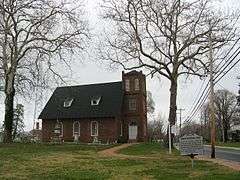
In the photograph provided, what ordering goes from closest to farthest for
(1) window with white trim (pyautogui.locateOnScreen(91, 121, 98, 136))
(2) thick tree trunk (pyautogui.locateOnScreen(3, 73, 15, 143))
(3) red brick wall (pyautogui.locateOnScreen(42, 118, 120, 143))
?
(2) thick tree trunk (pyautogui.locateOnScreen(3, 73, 15, 143)) → (3) red brick wall (pyautogui.locateOnScreen(42, 118, 120, 143)) → (1) window with white trim (pyautogui.locateOnScreen(91, 121, 98, 136))

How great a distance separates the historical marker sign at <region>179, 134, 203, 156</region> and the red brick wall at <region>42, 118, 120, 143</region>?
1624 inches

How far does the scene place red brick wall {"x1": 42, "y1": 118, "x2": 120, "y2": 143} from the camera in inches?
2434

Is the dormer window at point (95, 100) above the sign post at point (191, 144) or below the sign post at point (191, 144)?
above

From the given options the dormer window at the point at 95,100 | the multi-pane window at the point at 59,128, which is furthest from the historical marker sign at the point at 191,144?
the multi-pane window at the point at 59,128

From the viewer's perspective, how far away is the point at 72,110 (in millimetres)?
66250

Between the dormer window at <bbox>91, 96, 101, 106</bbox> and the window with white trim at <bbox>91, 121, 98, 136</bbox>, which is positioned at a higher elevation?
the dormer window at <bbox>91, 96, 101, 106</bbox>

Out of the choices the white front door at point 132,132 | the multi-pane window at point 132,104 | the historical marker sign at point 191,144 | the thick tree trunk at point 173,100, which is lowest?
the historical marker sign at point 191,144

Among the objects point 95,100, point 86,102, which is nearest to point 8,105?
point 95,100

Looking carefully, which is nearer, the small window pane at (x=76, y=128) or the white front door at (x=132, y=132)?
the white front door at (x=132, y=132)

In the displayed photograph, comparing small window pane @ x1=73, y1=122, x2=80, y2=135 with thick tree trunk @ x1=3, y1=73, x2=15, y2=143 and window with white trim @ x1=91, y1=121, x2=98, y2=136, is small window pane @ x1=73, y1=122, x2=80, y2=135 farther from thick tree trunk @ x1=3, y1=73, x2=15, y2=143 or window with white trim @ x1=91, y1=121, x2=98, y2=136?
thick tree trunk @ x1=3, y1=73, x2=15, y2=143

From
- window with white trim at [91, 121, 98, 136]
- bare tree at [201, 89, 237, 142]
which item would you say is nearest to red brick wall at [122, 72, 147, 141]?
window with white trim at [91, 121, 98, 136]

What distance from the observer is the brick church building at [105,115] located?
206 ft

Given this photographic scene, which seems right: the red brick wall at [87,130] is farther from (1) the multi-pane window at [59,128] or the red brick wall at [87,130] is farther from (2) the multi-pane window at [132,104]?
(2) the multi-pane window at [132,104]

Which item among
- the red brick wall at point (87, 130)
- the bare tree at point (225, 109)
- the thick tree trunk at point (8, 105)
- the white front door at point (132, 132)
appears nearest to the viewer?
the thick tree trunk at point (8, 105)
